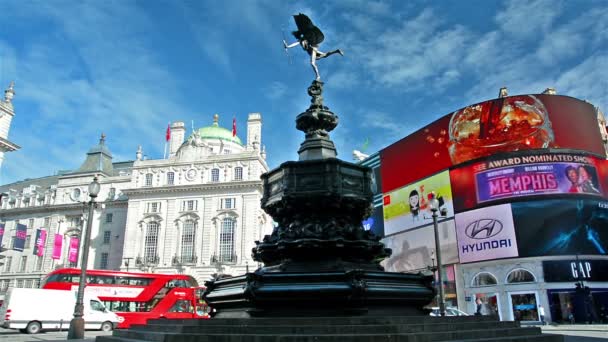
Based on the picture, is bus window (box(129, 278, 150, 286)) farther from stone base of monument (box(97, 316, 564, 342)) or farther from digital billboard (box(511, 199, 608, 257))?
digital billboard (box(511, 199, 608, 257))

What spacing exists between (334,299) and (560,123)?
39.5 metres

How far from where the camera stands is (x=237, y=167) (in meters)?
55.9

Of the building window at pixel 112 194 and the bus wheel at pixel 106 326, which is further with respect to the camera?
the building window at pixel 112 194

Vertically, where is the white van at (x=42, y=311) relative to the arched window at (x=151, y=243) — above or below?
below

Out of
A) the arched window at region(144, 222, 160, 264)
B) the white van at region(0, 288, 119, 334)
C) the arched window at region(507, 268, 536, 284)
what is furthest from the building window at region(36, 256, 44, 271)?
the arched window at region(507, 268, 536, 284)

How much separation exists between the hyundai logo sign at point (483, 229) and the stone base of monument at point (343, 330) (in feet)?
109

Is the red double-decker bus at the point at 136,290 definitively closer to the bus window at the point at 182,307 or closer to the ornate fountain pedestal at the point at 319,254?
the bus window at the point at 182,307

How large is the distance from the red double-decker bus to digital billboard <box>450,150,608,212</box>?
87.5ft

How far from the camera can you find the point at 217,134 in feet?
212

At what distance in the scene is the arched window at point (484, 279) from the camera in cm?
3872

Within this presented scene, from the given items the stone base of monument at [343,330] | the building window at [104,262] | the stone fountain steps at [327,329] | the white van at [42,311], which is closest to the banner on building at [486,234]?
the white van at [42,311]

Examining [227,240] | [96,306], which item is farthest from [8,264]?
[96,306]

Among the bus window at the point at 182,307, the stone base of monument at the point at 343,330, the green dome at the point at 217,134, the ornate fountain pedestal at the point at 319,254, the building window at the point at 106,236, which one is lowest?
the stone base of monument at the point at 343,330

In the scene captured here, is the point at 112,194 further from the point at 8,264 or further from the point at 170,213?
the point at 8,264
